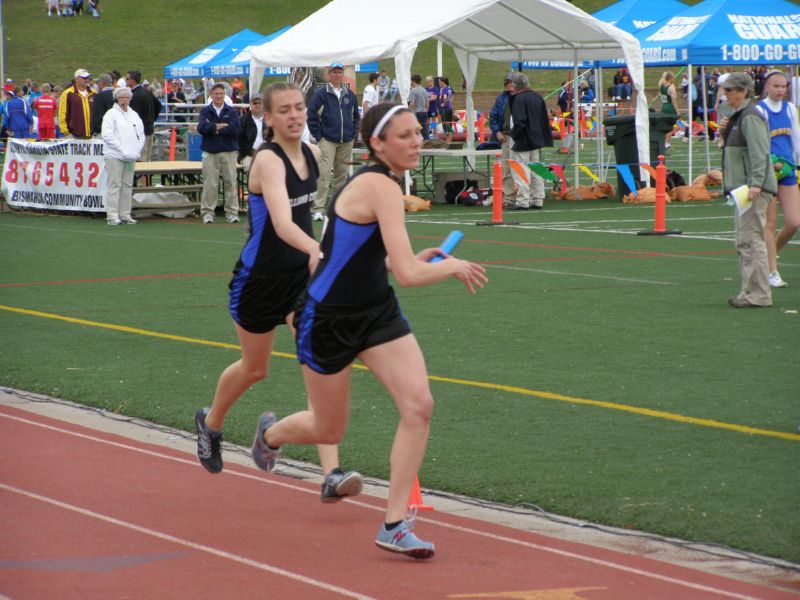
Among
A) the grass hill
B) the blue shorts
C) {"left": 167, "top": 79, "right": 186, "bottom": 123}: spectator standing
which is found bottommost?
the blue shorts

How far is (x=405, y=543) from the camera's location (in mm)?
5445

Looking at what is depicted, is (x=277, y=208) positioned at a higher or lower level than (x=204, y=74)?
lower

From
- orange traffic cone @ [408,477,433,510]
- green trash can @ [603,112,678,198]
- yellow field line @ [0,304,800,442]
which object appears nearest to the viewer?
orange traffic cone @ [408,477,433,510]

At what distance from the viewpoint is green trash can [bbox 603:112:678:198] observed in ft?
83.1

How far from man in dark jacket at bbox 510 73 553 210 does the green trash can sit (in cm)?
211

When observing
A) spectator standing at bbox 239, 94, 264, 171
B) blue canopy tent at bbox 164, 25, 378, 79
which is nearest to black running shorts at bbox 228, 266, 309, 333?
spectator standing at bbox 239, 94, 264, 171

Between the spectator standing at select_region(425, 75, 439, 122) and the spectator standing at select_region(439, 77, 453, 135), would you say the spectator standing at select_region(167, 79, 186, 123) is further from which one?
the spectator standing at select_region(439, 77, 453, 135)

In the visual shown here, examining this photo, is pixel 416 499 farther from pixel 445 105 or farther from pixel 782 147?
pixel 445 105

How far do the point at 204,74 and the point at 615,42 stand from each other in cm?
1961

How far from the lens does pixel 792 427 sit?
7.73 m

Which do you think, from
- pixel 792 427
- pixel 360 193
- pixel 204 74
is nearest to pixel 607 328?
pixel 792 427

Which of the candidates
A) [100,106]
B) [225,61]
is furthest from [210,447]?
[225,61]

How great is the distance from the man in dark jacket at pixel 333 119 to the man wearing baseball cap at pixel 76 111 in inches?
223

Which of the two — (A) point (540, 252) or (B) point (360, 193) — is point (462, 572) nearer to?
(B) point (360, 193)
